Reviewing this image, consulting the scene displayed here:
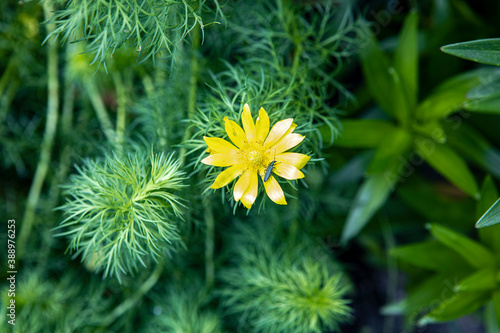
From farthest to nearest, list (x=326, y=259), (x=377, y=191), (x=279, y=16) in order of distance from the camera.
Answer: (x=326, y=259) → (x=377, y=191) → (x=279, y=16)

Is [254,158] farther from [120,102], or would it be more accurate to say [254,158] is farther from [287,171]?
[120,102]

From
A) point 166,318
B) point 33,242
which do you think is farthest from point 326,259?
point 33,242

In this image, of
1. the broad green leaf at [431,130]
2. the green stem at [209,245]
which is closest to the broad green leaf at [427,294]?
the broad green leaf at [431,130]

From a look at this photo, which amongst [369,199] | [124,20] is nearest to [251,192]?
[124,20]

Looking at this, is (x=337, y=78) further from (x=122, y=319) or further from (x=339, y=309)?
(x=122, y=319)

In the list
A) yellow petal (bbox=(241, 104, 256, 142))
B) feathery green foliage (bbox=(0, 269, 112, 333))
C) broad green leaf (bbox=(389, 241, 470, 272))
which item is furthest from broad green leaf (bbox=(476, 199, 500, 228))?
feathery green foliage (bbox=(0, 269, 112, 333))

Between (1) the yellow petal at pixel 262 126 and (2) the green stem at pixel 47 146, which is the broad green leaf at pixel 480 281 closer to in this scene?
(1) the yellow petal at pixel 262 126

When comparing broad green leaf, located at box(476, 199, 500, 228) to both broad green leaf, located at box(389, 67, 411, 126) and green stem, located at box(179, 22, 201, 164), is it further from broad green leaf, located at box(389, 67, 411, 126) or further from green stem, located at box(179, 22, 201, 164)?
green stem, located at box(179, 22, 201, 164)

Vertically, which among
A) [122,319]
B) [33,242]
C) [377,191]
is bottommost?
[122,319]
